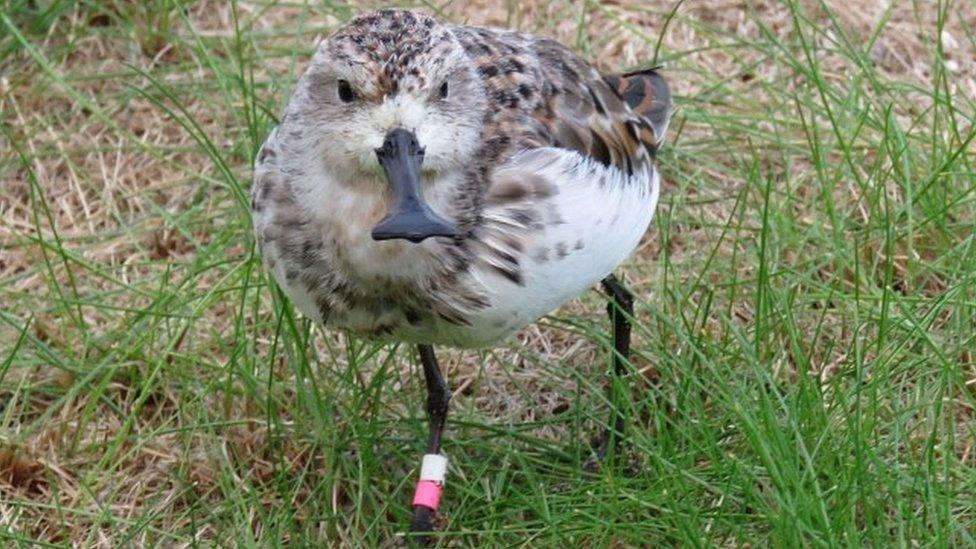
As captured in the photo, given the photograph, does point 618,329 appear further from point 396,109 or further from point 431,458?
point 396,109

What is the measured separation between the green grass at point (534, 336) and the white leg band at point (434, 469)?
97mm

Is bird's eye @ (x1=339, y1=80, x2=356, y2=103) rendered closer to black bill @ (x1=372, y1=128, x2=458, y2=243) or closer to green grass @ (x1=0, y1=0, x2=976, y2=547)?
black bill @ (x1=372, y1=128, x2=458, y2=243)

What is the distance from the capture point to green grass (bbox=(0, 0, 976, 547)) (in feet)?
13.2

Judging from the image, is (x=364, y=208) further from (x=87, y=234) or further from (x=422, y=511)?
(x=87, y=234)

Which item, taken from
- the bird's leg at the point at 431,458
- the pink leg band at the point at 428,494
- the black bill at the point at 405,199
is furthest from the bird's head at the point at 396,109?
the pink leg band at the point at 428,494

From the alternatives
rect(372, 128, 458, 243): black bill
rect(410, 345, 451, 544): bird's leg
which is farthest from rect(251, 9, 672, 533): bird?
rect(410, 345, 451, 544): bird's leg

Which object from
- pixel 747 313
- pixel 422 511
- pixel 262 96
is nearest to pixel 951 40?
pixel 747 313

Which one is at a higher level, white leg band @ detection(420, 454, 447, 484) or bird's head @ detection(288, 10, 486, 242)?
bird's head @ detection(288, 10, 486, 242)

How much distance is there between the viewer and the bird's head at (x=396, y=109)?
3.44 meters

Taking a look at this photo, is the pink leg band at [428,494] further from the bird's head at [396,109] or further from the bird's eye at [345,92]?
the bird's eye at [345,92]

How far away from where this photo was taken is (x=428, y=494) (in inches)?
169

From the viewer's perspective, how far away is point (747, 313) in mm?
4891

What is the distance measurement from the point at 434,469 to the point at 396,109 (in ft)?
3.81

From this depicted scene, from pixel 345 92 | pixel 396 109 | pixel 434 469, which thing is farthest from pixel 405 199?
pixel 434 469
